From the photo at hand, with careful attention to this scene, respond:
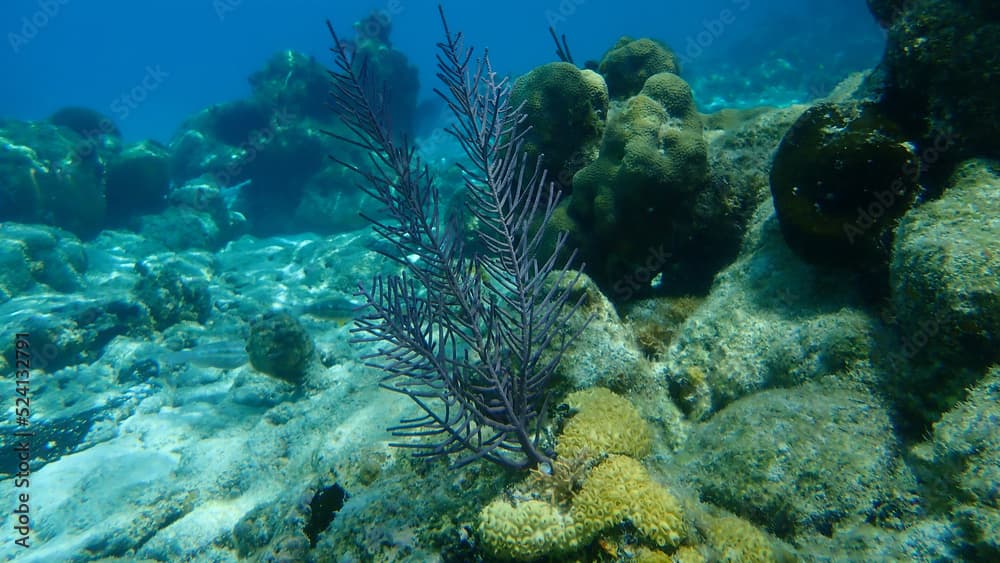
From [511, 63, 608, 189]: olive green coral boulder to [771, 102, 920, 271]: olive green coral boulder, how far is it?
2431mm

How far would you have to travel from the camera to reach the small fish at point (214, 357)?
320 inches

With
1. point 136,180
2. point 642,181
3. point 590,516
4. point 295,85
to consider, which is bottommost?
point 590,516

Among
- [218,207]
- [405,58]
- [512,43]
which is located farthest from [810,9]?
[512,43]

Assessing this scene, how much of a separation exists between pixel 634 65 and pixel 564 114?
1967 mm

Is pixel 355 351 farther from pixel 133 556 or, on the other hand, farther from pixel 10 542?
pixel 10 542

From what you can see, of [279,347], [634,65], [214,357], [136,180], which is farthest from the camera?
[136,180]

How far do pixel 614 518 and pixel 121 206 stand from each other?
61.9 ft

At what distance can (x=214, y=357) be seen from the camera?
26.8 feet

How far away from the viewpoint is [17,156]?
12.6 m

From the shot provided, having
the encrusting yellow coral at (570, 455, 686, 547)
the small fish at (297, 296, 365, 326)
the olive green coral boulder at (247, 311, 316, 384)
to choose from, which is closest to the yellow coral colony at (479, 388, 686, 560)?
the encrusting yellow coral at (570, 455, 686, 547)

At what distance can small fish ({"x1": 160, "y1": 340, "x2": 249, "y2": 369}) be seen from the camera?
8.12 m

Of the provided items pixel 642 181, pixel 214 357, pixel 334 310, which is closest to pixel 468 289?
pixel 642 181

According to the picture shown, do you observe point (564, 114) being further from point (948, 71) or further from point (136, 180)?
point (136, 180)

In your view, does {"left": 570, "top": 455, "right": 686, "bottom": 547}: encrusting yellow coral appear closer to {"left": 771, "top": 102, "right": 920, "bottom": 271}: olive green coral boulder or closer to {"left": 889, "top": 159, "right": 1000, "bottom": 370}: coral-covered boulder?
{"left": 889, "top": 159, "right": 1000, "bottom": 370}: coral-covered boulder
